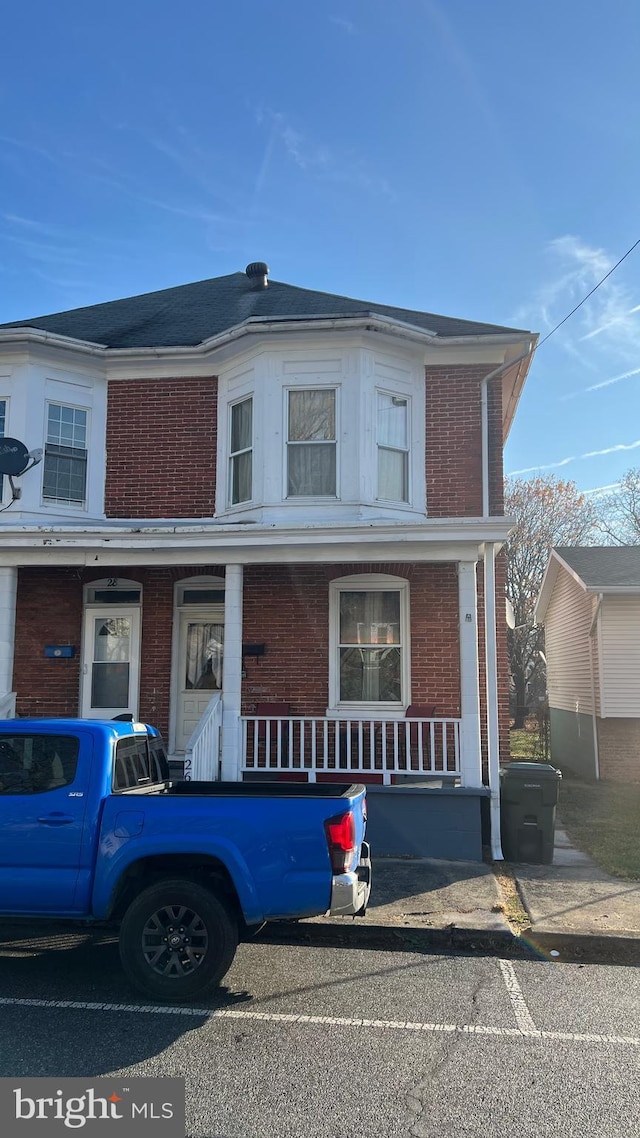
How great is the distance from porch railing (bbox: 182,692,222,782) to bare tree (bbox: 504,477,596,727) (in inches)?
969

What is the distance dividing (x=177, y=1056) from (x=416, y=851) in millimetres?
4886

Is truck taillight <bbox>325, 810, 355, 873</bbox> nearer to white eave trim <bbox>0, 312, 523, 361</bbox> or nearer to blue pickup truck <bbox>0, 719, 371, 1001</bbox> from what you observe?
blue pickup truck <bbox>0, 719, 371, 1001</bbox>

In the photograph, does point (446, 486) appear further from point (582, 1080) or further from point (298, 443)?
point (582, 1080)

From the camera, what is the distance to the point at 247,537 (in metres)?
9.07

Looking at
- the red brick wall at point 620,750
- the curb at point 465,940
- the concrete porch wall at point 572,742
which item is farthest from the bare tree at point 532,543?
the curb at point 465,940

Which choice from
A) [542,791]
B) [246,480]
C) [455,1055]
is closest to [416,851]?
[542,791]

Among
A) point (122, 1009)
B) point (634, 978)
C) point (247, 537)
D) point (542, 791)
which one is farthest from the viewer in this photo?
point (247, 537)

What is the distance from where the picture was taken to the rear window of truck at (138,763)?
17.7 feet

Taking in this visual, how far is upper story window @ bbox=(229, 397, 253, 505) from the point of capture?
35.8 feet

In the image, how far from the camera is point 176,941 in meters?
4.85

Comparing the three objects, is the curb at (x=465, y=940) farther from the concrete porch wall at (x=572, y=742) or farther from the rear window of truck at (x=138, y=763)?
the concrete porch wall at (x=572, y=742)

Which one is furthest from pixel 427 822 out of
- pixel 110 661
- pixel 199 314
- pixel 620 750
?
pixel 199 314

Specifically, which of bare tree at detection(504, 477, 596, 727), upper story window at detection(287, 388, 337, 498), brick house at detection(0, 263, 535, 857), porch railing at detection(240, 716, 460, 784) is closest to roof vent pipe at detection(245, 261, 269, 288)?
brick house at detection(0, 263, 535, 857)

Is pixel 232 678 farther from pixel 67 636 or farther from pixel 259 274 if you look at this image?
pixel 259 274
